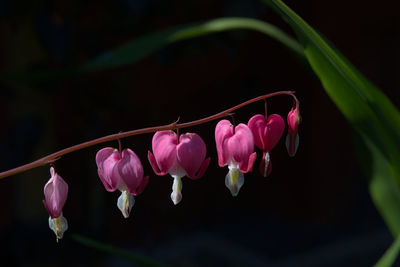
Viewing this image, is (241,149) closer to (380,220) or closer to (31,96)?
(31,96)

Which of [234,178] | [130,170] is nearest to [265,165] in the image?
[234,178]

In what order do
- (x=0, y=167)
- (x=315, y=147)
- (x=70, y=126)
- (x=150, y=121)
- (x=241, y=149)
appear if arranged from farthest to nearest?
(x=315, y=147), (x=150, y=121), (x=70, y=126), (x=0, y=167), (x=241, y=149)

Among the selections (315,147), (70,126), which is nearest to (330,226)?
(315,147)

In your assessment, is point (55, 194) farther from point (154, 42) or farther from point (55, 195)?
point (154, 42)

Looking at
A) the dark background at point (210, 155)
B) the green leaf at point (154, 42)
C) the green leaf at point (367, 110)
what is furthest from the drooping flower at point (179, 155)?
the dark background at point (210, 155)

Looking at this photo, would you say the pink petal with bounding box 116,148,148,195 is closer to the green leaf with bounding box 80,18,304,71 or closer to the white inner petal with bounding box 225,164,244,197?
the white inner petal with bounding box 225,164,244,197

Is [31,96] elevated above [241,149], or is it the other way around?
[31,96]

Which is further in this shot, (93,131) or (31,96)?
(31,96)

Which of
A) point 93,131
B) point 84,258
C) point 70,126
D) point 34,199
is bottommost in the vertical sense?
point 84,258
